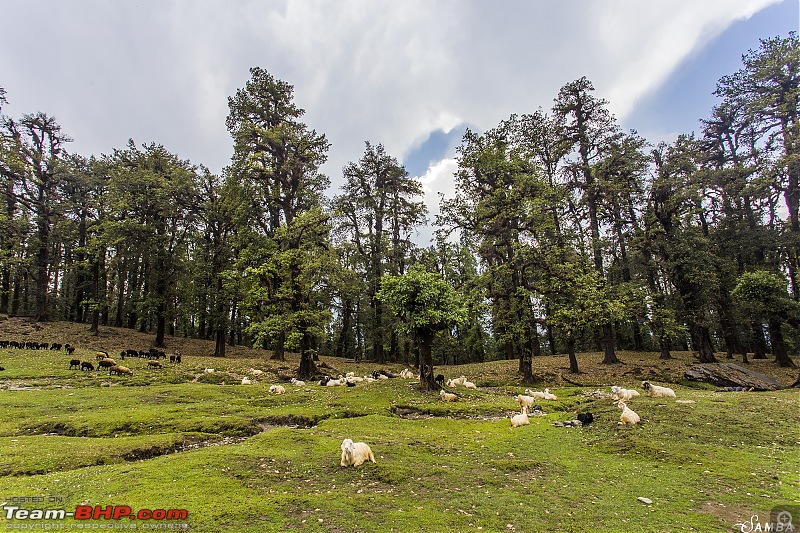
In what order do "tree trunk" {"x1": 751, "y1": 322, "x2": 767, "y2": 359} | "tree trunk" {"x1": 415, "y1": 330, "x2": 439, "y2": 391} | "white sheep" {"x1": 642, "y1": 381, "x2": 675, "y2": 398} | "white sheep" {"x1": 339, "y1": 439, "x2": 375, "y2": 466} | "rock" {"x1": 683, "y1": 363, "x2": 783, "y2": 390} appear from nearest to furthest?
"white sheep" {"x1": 339, "y1": 439, "x2": 375, "y2": 466} → "white sheep" {"x1": 642, "y1": 381, "x2": 675, "y2": 398} → "tree trunk" {"x1": 415, "y1": 330, "x2": 439, "y2": 391} → "rock" {"x1": 683, "y1": 363, "x2": 783, "y2": 390} → "tree trunk" {"x1": 751, "y1": 322, "x2": 767, "y2": 359}

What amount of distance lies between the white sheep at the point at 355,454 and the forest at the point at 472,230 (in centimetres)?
962

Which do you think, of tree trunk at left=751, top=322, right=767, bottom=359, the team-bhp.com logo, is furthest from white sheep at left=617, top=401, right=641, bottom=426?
tree trunk at left=751, top=322, right=767, bottom=359

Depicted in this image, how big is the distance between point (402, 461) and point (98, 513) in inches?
243

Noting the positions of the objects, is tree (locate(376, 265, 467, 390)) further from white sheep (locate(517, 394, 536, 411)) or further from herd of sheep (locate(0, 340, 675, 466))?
white sheep (locate(517, 394, 536, 411))

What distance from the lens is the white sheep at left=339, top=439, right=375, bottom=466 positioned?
8.72 metres

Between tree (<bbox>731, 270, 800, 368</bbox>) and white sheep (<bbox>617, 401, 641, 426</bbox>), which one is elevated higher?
tree (<bbox>731, 270, 800, 368</bbox>)

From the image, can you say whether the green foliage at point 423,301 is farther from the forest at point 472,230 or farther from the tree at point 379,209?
the tree at point 379,209

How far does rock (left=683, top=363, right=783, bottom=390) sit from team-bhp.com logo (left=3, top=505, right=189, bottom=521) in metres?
27.4

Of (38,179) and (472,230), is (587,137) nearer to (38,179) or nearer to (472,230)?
(472,230)

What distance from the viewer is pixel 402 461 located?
9.16 m

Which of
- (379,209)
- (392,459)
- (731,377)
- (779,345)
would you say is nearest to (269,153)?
(379,209)

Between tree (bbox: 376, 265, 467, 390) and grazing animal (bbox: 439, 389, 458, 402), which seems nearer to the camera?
grazing animal (bbox: 439, 389, 458, 402)

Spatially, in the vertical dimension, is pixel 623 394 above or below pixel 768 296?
below

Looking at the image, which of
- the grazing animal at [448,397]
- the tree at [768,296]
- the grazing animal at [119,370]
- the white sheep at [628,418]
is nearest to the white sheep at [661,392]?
the white sheep at [628,418]
